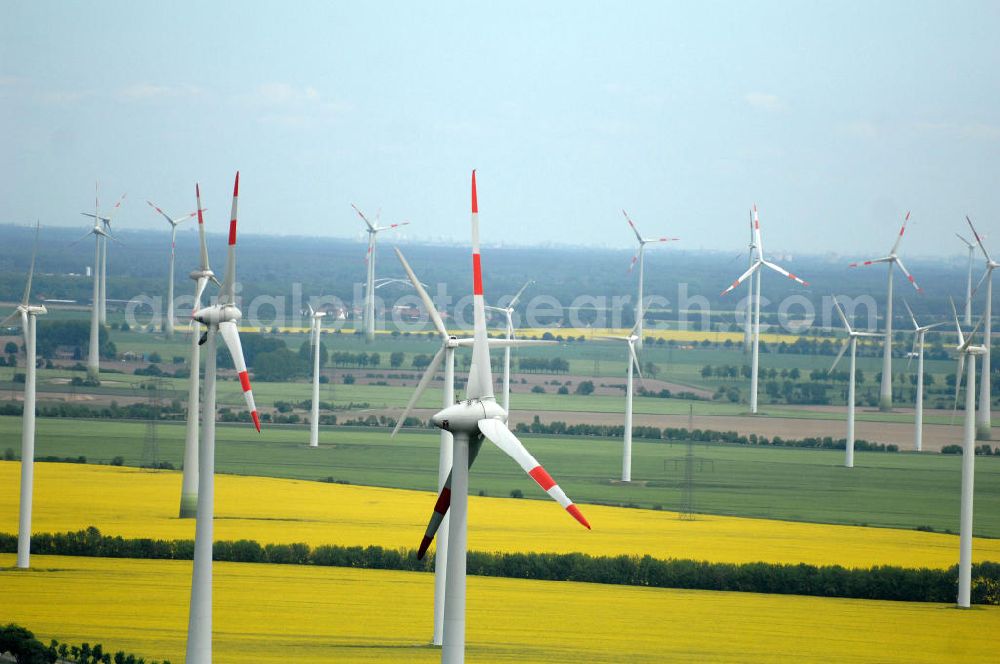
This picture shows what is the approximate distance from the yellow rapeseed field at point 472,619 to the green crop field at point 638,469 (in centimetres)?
1836

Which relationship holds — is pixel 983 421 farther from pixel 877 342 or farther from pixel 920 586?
pixel 877 342

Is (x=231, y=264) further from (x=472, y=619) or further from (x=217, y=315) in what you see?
(x=472, y=619)

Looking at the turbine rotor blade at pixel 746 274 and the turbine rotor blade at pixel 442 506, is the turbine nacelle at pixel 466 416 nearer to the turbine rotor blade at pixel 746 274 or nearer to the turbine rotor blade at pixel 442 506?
the turbine rotor blade at pixel 442 506

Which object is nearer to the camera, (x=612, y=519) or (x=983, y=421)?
(x=612, y=519)

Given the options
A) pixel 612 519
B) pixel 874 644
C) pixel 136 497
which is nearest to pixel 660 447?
pixel 612 519

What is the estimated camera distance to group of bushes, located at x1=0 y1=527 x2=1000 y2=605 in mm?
41156

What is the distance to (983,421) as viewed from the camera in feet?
283

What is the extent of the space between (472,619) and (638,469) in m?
36.3

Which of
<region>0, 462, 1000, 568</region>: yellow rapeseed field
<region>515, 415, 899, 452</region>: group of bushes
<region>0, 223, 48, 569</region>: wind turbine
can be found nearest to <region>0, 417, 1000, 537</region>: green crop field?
<region>515, 415, 899, 452</region>: group of bushes

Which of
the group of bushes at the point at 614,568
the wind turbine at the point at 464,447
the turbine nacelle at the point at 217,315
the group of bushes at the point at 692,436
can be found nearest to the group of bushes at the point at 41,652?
the turbine nacelle at the point at 217,315

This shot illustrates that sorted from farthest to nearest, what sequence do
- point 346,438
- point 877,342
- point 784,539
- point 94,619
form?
point 877,342 < point 346,438 < point 784,539 < point 94,619

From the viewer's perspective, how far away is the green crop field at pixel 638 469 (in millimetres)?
59906

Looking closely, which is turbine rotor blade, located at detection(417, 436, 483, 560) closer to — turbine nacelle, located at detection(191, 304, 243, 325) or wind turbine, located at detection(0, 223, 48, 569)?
turbine nacelle, located at detection(191, 304, 243, 325)

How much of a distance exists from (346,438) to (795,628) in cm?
4760
